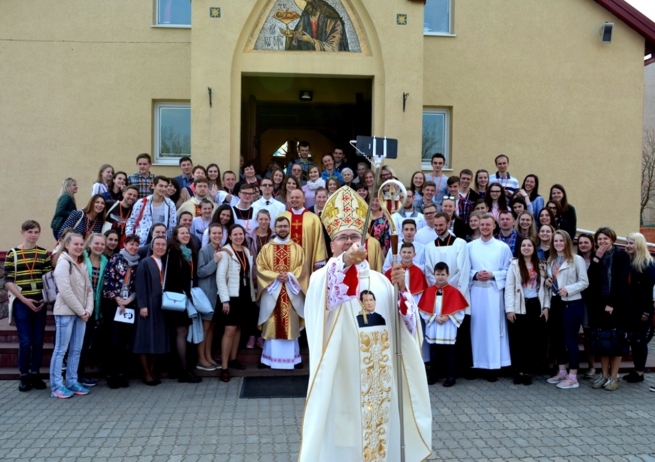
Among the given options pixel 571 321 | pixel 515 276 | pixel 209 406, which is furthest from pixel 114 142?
pixel 571 321

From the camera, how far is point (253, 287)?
342 inches

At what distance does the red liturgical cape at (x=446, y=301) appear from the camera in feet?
27.5

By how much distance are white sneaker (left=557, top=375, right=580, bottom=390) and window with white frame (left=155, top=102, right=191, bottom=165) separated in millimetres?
8670

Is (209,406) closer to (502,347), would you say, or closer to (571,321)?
(502,347)

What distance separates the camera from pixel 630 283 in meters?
8.30

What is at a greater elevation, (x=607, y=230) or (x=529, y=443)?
(x=607, y=230)

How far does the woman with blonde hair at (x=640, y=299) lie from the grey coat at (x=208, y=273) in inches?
212

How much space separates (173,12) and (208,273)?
7.30 metres

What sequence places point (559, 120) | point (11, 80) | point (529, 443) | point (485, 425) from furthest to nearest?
point (559, 120)
point (11, 80)
point (485, 425)
point (529, 443)

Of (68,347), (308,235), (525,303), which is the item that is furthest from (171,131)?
(525,303)

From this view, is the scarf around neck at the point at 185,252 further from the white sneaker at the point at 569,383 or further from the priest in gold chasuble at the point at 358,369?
the white sneaker at the point at 569,383

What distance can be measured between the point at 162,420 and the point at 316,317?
285 cm

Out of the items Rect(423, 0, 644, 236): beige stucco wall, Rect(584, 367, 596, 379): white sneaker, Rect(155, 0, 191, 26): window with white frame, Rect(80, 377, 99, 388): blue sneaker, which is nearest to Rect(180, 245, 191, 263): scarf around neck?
Rect(80, 377, 99, 388): blue sneaker

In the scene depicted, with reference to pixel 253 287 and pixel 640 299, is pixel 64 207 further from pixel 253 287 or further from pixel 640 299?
pixel 640 299
